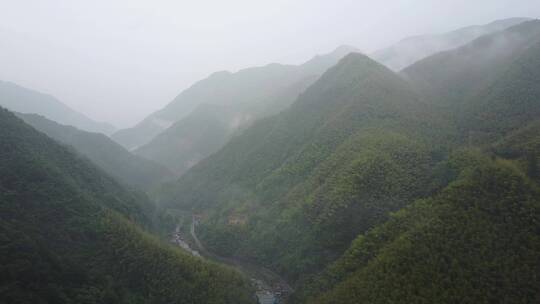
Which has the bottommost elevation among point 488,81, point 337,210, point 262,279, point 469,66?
point 262,279

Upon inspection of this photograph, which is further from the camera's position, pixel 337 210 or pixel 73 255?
pixel 337 210

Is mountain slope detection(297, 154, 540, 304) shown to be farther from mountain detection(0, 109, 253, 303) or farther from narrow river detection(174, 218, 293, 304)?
mountain detection(0, 109, 253, 303)

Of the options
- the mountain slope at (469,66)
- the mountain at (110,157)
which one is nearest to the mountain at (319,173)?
the mountain slope at (469,66)

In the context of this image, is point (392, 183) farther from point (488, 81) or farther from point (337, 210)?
point (488, 81)

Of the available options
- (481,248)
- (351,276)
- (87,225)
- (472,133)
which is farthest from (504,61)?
(87,225)

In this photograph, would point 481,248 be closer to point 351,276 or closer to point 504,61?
point 351,276

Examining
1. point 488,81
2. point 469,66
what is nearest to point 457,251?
point 488,81

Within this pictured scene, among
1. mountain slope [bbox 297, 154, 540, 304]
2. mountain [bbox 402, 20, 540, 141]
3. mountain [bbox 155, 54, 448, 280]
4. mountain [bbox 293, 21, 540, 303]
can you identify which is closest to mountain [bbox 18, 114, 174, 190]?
mountain [bbox 155, 54, 448, 280]
